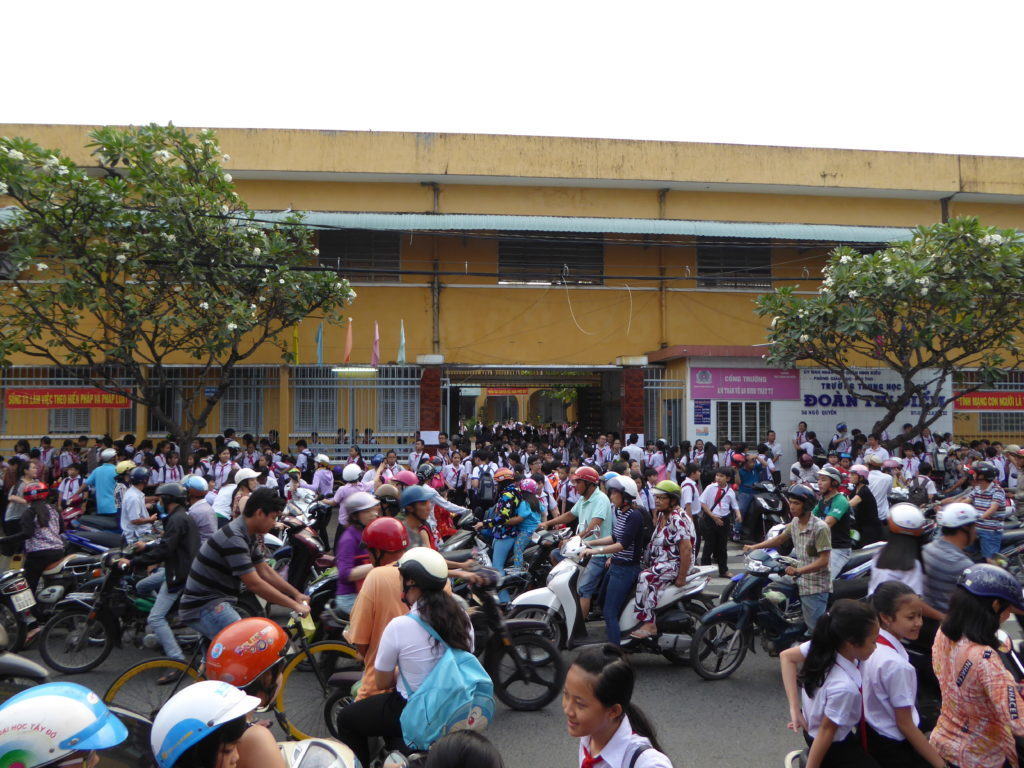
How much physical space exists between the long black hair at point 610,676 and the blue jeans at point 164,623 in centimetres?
444

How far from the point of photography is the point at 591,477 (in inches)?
287

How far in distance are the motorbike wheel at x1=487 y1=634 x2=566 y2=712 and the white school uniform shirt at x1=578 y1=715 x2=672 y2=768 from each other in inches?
128

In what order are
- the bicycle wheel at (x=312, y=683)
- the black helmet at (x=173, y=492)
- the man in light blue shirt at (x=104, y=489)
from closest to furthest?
1. the bicycle wheel at (x=312, y=683)
2. the black helmet at (x=173, y=492)
3. the man in light blue shirt at (x=104, y=489)

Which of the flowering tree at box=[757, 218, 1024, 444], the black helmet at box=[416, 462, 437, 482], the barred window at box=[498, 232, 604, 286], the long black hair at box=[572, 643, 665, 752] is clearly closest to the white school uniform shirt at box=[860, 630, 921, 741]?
the long black hair at box=[572, 643, 665, 752]

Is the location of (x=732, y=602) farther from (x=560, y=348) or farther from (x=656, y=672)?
(x=560, y=348)

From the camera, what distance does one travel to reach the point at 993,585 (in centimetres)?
323

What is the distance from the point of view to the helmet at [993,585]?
10.5 feet

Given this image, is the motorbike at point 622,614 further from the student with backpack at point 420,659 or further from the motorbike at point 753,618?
the student with backpack at point 420,659

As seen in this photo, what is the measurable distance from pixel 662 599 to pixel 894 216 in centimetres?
1866

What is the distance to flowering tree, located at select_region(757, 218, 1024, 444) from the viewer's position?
1520cm

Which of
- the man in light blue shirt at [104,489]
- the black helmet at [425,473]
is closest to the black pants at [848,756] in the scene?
the black helmet at [425,473]

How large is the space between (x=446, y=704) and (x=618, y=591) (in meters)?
3.41

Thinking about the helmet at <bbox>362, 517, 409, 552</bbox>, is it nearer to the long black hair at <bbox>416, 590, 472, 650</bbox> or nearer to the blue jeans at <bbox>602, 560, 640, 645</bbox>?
the long black hair at <bbox>416, 590, 472, 650</bbox>

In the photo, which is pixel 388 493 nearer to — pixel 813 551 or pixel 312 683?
pixel 312 683
